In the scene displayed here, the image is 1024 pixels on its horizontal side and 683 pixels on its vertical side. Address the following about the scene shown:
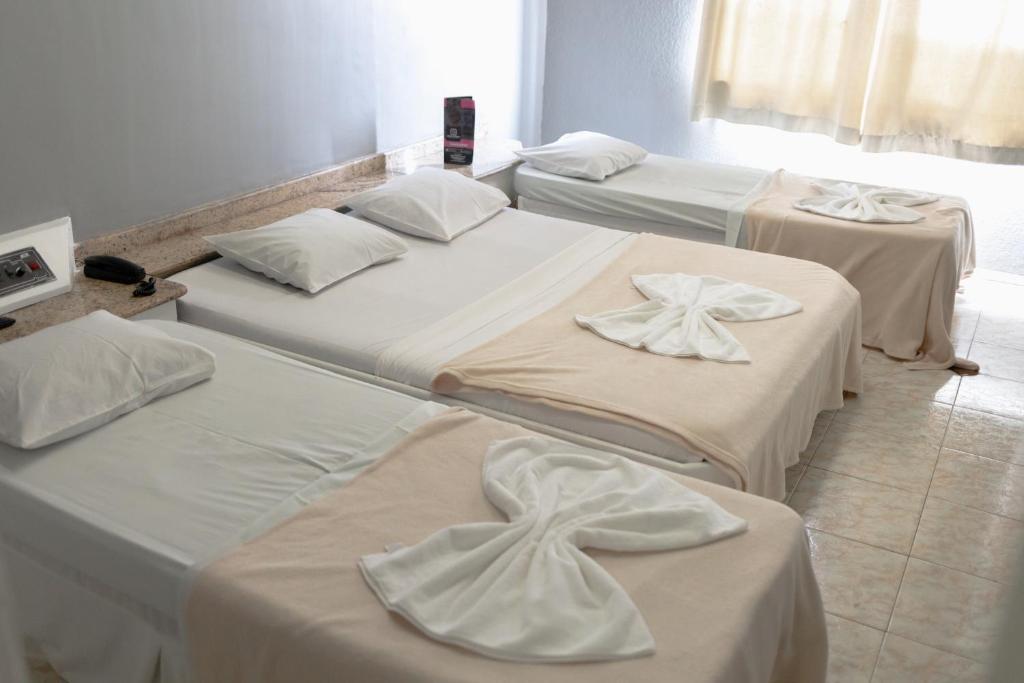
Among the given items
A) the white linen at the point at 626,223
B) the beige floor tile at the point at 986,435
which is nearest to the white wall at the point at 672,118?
the white linen at the point at 626,223

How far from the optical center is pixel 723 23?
473 centimetres

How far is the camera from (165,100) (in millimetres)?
2973

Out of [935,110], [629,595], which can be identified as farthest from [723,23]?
[629,595]

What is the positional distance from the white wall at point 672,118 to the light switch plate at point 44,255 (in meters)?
3.17

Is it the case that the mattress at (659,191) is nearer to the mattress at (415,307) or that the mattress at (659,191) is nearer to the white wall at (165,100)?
the mattress at (415,307)

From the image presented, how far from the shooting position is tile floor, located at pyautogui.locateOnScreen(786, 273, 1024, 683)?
88.1 inches

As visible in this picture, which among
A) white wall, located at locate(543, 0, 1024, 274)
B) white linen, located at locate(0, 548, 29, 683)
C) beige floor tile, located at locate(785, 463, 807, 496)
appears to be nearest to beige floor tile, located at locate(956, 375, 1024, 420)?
beige floor tile, located at locate(785, 463, 807, 496)

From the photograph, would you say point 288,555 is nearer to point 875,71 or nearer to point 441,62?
point 441,62

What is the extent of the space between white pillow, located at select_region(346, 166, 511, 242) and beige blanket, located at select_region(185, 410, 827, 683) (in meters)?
1.55

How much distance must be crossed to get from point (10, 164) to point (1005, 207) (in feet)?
13.6

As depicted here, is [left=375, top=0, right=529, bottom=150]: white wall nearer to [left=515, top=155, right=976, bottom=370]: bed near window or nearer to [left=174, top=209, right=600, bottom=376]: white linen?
[left=515, top=155, right=976, bottom=370]: bed near window

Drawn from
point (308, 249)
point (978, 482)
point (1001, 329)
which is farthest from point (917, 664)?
point (1001, 329)

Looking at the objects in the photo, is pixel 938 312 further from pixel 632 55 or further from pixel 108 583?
pixel 108 583

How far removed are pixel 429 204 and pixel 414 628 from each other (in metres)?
2.14
